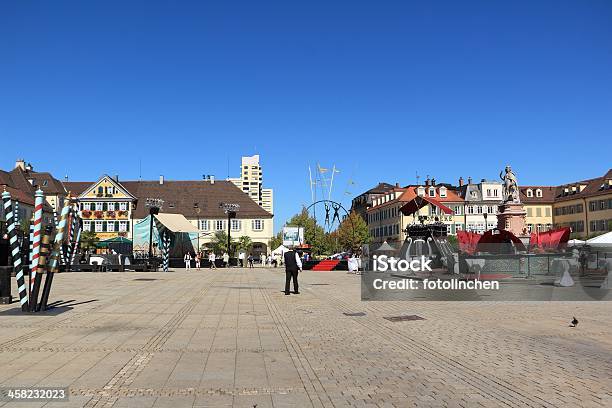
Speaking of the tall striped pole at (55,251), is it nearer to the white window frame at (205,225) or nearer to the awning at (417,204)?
the awning at (417,204)

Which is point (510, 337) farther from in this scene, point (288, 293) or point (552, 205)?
point (552, 205)

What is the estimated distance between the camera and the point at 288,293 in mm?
21859

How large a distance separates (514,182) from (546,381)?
36788 mm

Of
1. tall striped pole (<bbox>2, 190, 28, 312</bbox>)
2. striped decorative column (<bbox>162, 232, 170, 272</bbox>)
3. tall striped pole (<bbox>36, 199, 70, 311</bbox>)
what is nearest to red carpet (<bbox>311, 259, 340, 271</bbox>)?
striped decorative column (<bbox>162, 232, 170, 272</bbox>)

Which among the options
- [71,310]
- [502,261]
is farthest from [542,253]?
[71,310]

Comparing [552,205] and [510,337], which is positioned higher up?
[552,205]

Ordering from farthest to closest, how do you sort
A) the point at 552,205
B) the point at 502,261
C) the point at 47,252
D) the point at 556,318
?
1. the point at 552,205
2. the point at 502,261
3. the point at 47,252
4. the point at 556,318

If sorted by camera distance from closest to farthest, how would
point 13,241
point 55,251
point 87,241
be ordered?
1. point 13,241
2. point 55,251
3. point 87,241

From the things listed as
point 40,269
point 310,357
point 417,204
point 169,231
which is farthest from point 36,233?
point 169,231

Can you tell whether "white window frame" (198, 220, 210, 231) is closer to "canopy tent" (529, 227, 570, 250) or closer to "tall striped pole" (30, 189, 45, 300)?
"canopy tent" (529, 227, 570, 250)

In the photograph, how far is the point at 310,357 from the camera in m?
9.11

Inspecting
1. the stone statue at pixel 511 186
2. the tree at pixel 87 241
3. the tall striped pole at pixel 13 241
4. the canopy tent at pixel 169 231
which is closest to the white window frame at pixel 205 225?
the tree at pixel 87 241

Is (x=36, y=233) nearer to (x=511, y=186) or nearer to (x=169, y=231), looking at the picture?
(x=511, y=186)

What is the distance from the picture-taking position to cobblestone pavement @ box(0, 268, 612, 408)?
22.0 ft
